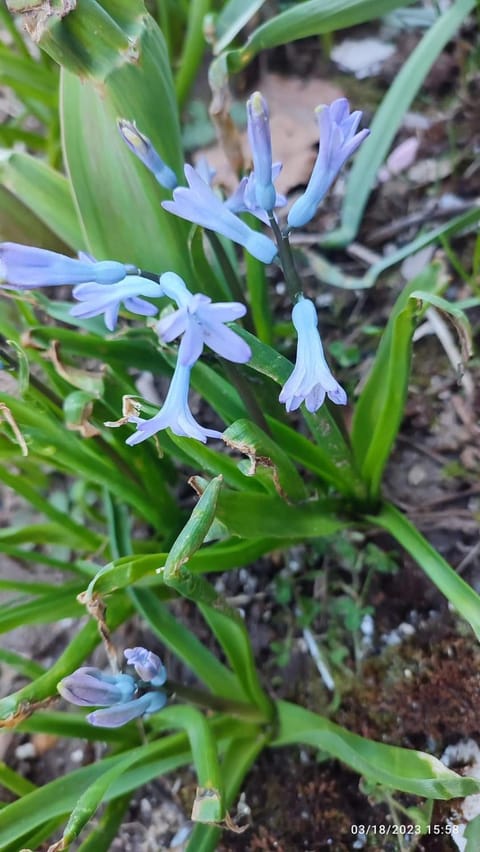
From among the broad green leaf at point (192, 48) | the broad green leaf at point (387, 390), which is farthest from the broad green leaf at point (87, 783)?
the broad green leaf at point (192, 48)

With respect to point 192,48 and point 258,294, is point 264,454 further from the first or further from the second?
point 192,48

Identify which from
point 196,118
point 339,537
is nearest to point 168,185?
point 339,537

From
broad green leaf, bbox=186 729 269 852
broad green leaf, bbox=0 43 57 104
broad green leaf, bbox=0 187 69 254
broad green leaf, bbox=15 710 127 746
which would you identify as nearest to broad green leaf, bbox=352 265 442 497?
broad green leaf, bbox=186 729 269 852

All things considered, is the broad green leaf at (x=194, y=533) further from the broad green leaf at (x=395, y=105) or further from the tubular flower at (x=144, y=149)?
the broad green leaf at (x=395, y=105)

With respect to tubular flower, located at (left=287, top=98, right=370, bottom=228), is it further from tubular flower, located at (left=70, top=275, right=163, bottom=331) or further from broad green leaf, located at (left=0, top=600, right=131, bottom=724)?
broad green leaf, located at (left=0, top=600, right=131, bottom=724)

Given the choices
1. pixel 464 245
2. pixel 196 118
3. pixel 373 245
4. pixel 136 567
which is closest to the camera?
pixel 136 567

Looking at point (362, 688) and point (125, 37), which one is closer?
point (125, 37)

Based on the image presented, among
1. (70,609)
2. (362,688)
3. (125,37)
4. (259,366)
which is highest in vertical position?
(125,37)

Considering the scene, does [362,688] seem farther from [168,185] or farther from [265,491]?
[168,185]

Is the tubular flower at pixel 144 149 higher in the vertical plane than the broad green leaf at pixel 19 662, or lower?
higher
